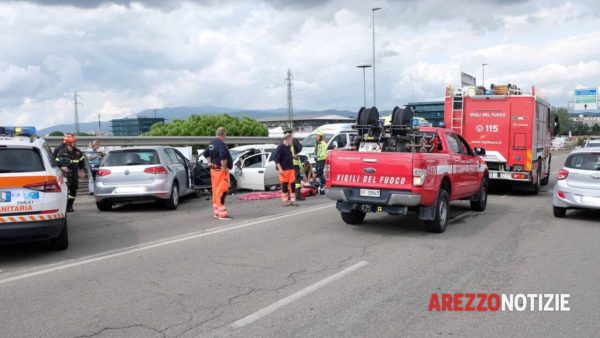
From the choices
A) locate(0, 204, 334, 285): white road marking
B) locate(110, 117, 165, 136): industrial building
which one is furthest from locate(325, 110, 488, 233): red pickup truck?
locate(110, 117, 165, 136): industrial building

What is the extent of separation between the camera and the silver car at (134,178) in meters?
12.5

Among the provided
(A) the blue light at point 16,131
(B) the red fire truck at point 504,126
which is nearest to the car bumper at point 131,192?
(A) the blue light at point 16,131

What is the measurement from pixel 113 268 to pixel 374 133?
5500 mm

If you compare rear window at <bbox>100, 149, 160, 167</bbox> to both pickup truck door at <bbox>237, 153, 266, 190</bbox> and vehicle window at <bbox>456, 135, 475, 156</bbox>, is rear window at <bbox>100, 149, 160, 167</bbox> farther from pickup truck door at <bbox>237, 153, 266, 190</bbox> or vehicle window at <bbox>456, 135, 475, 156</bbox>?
vehicle window at <bbox>456, 135, 475, 156</bbox>

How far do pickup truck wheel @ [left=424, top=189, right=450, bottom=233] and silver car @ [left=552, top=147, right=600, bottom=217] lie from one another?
309 centimetres

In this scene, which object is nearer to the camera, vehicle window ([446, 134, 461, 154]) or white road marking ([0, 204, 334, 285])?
white road marking ([0, 204, 334, 285])

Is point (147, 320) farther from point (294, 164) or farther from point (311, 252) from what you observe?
point (294, 164)

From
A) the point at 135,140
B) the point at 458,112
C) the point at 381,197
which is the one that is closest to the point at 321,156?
the point at 458,112

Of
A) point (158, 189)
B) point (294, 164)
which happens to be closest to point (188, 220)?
point (158, 189)

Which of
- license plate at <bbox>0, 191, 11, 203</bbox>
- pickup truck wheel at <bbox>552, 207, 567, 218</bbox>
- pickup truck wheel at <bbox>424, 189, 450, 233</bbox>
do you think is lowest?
pickup truck wheel at <bbox>552, 207, 567, 218</bbox>

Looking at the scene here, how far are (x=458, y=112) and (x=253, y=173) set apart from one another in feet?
21.1

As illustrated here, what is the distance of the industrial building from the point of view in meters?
154

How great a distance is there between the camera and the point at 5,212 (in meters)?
7.15

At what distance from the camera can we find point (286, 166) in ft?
44.6
